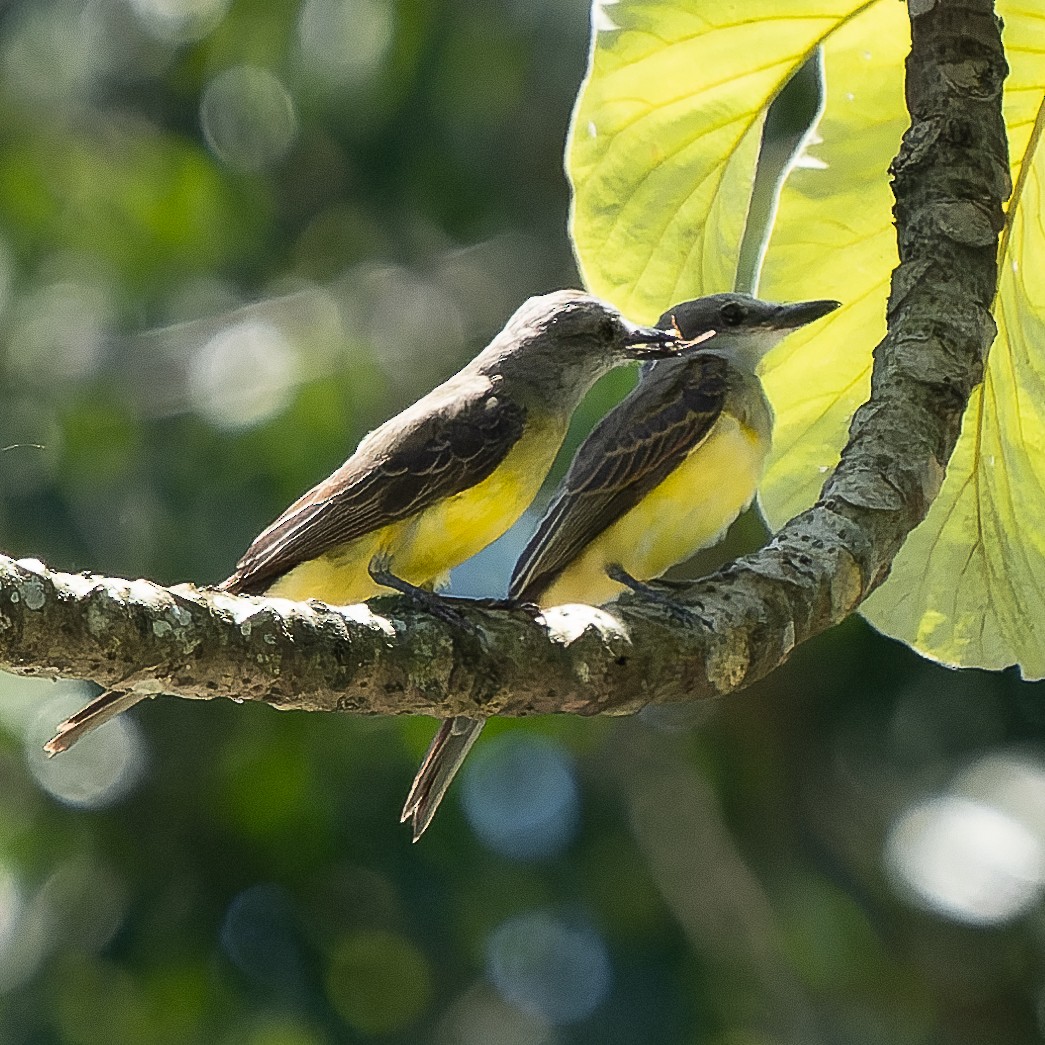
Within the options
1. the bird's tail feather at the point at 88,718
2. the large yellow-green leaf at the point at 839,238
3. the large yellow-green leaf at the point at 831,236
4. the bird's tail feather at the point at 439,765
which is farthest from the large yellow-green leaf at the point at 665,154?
the bird's tail feather at the point at 88,718

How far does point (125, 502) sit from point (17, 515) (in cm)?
41

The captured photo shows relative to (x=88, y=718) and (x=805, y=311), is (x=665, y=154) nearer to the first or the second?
(x=805, y=311)

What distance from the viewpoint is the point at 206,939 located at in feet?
19.8

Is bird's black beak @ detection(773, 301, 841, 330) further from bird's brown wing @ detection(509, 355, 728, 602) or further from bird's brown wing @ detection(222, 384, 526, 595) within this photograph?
bird's brown wing @ detection(222, 384, 526, 595)

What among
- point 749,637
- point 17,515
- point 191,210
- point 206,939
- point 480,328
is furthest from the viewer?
point 480,328

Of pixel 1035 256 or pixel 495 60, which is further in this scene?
pixel 495 60

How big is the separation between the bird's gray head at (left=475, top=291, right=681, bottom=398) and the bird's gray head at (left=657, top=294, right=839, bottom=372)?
0.09m

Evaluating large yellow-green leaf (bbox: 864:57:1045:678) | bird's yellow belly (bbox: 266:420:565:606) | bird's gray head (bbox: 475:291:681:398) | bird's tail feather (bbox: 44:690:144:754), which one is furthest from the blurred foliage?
bird's tail feather (bbox: 44:690:144:754)

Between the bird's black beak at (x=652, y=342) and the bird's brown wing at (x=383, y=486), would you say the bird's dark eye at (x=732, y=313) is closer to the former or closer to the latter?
A: the bird's black beak at (x=652, y=342)

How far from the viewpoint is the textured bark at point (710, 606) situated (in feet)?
5.77

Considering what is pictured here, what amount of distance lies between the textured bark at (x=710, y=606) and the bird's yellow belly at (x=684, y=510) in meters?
0.87

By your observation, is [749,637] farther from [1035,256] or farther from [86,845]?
[86,845]

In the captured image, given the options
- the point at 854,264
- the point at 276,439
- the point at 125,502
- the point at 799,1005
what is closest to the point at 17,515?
the point at 125,502

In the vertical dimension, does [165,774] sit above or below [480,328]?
below
